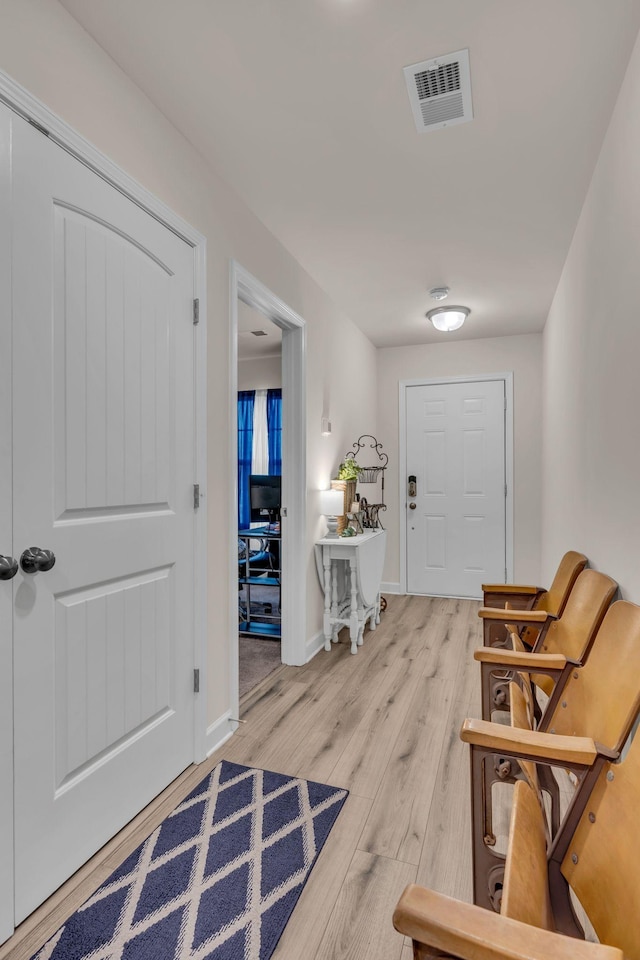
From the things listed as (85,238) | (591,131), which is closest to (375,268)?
(591,131)

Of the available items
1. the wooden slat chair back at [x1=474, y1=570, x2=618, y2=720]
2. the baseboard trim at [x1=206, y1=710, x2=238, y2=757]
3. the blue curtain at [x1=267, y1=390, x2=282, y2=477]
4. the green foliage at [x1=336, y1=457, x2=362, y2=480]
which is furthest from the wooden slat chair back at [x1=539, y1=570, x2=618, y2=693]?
the blue curtain at [x1=267, y1=390, x2=282, y2=477]

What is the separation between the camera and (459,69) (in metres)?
1.65

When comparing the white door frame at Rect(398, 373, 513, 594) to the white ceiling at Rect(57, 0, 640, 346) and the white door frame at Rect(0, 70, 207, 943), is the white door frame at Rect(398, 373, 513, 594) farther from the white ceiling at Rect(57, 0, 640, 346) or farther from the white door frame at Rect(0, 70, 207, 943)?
the white door frame at Rect(0, 70, 207, 943)

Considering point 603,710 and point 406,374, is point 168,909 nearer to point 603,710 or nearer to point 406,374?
point 603,710

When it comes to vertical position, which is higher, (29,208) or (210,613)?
(29,208)

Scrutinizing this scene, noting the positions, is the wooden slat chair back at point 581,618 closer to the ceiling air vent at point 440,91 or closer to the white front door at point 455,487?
the ceiling air vent at point 440,91

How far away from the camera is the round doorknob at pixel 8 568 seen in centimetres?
126

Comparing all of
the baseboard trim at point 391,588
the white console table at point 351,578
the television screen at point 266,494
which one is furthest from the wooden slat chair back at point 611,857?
the baseboard trim at point 391,588

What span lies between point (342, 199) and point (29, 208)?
1557 mm

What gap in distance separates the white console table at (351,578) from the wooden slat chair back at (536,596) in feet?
3.12

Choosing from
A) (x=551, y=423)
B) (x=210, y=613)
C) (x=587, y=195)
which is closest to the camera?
(x=210, y=613)

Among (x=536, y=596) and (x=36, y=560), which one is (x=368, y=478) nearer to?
(x=536, y=596)

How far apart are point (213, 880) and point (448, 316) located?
3.66 metres

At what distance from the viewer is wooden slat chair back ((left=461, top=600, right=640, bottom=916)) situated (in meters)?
1.13
